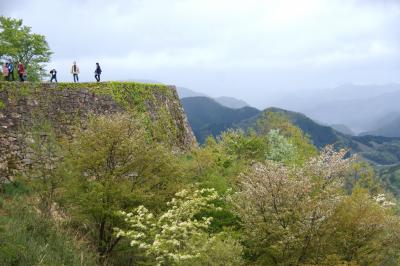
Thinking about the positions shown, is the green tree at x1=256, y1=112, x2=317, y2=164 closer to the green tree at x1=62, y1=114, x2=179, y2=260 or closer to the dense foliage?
the dense foliage

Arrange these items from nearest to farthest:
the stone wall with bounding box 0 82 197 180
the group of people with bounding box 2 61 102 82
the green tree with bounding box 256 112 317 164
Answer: the stone wall with bounding box 0 82 197 180
the group of people with bounding box 2 61 102 82
the green tree with bounding box 256 112 317 164

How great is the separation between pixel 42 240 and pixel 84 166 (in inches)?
152

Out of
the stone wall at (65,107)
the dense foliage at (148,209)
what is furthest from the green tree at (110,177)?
the stone wall at (65,107)

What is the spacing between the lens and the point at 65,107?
31266 millimetres

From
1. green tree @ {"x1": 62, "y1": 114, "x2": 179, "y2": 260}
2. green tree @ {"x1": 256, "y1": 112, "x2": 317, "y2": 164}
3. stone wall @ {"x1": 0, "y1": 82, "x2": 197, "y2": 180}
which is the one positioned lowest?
green tree @ {"x1": 256, "y1": 112, "x2": 317, "y2": 164}

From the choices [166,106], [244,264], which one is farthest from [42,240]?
[166,106]

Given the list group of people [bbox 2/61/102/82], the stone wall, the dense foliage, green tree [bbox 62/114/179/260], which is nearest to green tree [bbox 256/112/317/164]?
the stone wall

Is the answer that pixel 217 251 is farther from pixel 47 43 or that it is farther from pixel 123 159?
pixel 47 43

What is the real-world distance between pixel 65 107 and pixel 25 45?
24918 millimetres

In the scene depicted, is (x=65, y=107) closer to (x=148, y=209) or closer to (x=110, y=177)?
(x=110, y=177)

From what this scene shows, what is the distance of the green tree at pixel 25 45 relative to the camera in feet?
160

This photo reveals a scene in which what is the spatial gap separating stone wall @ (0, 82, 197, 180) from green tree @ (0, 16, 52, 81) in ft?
56.6

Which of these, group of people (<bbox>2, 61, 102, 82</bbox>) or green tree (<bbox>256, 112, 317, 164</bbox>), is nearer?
group of people (<bbox>2, 61, 102, 82</bbox>)

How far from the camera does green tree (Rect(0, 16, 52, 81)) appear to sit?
160 feet
